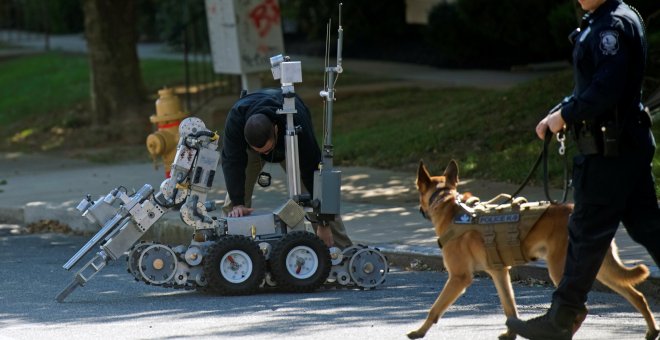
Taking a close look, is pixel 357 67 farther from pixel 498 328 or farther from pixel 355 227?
pixel 498 328

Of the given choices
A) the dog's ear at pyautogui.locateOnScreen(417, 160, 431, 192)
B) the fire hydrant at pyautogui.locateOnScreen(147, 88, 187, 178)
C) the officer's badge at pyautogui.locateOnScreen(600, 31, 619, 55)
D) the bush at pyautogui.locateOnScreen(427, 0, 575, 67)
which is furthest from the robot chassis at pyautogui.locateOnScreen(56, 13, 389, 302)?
→ the bush at pyautogui.locateOnScreen(427, 0, 575, 67)

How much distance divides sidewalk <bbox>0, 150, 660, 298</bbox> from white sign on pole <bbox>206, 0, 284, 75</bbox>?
5.64ft

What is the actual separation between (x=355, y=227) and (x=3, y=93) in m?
15.5

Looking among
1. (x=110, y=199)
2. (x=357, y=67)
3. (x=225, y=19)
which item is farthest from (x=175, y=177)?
(x=357, y=67)

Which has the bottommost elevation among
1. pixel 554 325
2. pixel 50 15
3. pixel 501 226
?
pixel 50 15

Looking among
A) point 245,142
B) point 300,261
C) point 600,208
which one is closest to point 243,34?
point 245,142

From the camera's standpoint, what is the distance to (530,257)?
19.9ft

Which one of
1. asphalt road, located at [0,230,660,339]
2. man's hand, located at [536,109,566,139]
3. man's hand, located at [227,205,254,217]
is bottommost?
asphalt road, located at [0,230,660,339]

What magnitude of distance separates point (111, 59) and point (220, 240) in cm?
1178

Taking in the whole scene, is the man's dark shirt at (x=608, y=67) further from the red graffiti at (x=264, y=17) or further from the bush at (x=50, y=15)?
the bush at (x=50, y=15)

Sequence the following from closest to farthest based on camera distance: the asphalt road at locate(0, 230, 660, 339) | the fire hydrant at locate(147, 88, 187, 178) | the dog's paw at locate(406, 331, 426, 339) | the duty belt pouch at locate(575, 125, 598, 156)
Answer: the duty belt pouch at locate(575, 125, 598, 156) < the dog's paw at locate(406, 331, 426, 339) < the asphalt road at locate(0, 230, 660, 339) < the fire hydrant at locate(147, 88, 187, 178)

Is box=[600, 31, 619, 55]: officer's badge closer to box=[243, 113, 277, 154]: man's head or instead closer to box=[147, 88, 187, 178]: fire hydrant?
box=[243, 113, 277, 154]: man's head

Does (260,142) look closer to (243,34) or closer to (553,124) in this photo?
(553,124)

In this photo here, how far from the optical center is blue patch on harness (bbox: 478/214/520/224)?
19.8 feet
